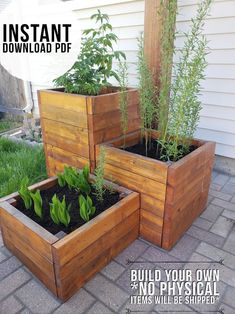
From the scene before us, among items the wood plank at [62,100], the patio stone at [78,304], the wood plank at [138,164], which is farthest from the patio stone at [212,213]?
the wood plank at [62,100]

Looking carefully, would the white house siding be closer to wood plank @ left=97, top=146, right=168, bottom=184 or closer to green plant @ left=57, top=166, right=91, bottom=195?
wood plank @ left=97, top=146, right=168, bottom=184

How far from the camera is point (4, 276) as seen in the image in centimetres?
164

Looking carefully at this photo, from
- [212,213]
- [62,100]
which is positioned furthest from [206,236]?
[62,100]

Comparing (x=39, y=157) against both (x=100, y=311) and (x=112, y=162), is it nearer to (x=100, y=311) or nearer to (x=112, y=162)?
(x=112, y=162)

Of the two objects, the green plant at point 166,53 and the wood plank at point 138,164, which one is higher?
the green plant at point 166,53

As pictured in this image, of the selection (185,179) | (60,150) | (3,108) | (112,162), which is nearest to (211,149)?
(185,179)

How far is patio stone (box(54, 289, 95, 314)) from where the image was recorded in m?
1.42

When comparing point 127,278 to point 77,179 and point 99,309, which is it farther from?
point 77,179

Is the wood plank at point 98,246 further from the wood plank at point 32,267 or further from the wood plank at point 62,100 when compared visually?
the wood plank at point 62,100

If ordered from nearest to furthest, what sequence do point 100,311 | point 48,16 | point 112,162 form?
point 100,311, point 112,162, point 48,16

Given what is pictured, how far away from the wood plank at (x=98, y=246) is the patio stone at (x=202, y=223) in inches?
21.2

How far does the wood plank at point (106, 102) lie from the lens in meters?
1.93

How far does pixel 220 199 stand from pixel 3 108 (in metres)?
4.68

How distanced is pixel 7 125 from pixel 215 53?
12.9 feet
